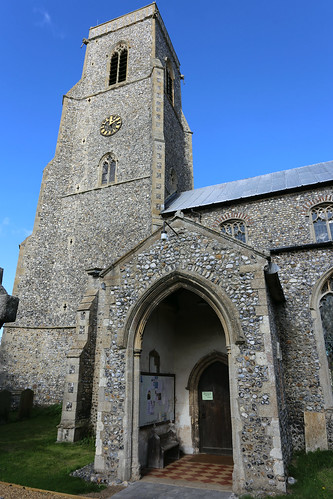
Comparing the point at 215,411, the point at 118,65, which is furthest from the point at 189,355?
the point at 118,65

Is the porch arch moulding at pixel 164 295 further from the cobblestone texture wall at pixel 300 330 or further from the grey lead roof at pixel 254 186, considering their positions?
the grey lead roof at pixel 254 186

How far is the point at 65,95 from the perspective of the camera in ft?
71.6

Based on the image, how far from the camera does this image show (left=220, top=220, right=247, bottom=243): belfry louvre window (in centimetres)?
1389

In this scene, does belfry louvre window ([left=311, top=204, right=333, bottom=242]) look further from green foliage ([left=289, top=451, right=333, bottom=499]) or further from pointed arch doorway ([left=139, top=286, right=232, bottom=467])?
green foliage ([left=289, top=451, right=333, bottom=499])

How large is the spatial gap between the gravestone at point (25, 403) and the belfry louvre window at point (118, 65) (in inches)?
752

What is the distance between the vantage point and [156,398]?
8.40 metres

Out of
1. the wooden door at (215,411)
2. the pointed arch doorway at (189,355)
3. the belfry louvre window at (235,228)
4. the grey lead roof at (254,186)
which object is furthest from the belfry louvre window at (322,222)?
the wooden door at (215,411)

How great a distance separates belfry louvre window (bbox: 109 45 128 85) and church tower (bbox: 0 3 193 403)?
8 cm

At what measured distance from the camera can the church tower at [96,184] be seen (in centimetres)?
1505

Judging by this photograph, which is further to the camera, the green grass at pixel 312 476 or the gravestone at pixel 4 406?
the gravestone at pixel 4 406

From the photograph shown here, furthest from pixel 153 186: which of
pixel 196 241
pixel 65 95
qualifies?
pixel 65 95

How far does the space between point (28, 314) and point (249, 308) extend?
12634 millimetres

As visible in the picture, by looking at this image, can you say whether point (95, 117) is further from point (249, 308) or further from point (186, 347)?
point (249, 308)

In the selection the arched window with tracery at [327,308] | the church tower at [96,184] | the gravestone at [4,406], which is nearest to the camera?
the arched window with tracery at [327,308]
